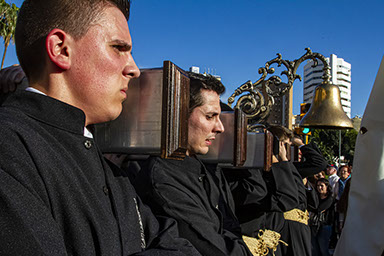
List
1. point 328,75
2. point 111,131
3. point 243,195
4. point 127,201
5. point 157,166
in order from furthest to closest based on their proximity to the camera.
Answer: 1. point 328,75
2. point 243,195
3. point 157,166
4. point 111,131
5. point 127,201

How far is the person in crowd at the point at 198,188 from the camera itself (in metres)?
1.85

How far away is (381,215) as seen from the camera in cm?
128

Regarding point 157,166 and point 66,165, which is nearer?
point 66,165

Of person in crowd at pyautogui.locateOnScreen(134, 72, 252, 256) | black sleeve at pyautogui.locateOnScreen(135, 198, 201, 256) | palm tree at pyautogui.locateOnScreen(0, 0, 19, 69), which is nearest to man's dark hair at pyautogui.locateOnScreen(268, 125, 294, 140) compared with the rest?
person in crowd at pyautogui.locateOnScreen(134, 72, 252, 256)

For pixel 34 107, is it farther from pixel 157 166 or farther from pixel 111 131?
pixel 157 166

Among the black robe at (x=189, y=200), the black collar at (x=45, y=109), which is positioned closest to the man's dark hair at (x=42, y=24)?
the black collar at (x=45, y=109)

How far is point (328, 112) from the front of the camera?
476 cm

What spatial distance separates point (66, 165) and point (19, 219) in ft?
0.85

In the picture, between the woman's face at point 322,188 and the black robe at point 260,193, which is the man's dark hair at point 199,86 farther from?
the woman's face at point 322,188

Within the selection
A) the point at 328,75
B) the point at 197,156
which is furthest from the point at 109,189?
the point at 328,75

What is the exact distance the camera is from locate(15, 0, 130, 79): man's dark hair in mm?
1167

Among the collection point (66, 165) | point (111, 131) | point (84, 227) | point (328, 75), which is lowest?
point (84, 227)

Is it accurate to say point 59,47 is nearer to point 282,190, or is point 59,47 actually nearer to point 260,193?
point 260,193

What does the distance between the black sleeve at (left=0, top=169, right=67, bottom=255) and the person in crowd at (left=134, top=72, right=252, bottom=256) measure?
975 mm
